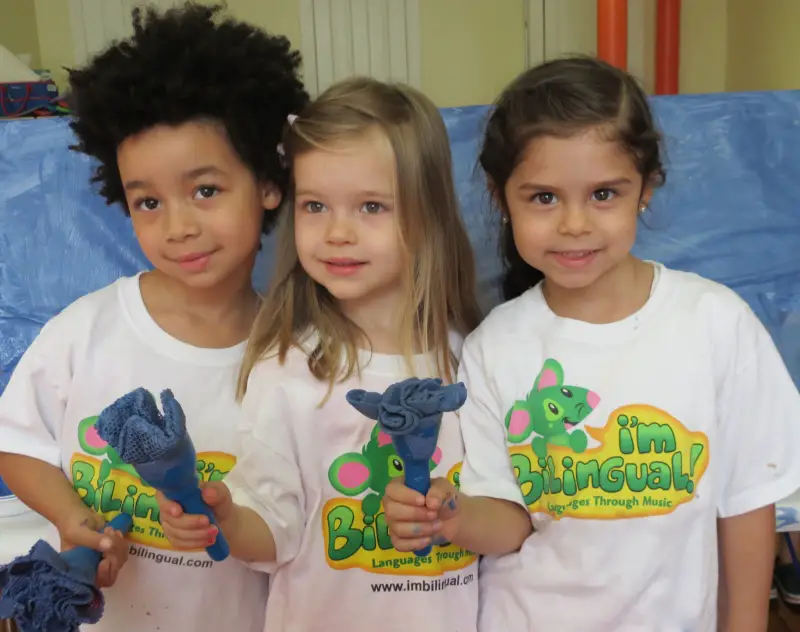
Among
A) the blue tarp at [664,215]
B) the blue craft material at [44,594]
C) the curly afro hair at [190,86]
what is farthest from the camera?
the blue tarp at [664,215]

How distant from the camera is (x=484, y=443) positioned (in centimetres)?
93

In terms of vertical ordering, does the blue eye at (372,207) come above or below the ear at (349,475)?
above

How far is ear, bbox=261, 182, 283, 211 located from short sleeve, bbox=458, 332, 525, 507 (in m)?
0.34

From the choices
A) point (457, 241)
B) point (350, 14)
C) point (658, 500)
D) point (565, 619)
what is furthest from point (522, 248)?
point (350, 14)

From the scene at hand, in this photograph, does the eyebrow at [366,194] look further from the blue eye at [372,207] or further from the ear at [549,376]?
the ear at [549,376]

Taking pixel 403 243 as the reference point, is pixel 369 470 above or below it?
below

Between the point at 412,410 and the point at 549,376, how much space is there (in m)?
0.31

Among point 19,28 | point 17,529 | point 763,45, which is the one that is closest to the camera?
point 17,529

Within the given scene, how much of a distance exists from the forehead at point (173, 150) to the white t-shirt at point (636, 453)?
0.44 m

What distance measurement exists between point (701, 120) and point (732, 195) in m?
0.15

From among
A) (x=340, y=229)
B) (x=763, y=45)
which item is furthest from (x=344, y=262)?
(x=763, y=45)

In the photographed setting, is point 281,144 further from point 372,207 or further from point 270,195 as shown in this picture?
point 372,207

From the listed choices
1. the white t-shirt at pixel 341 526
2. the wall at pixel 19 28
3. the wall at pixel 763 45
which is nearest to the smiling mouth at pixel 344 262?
the white t-shirt at pixel 341 526

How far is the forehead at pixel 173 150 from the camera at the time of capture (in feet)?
3.09
